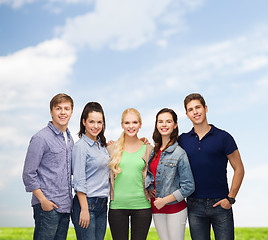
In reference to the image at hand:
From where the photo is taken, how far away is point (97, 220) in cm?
414

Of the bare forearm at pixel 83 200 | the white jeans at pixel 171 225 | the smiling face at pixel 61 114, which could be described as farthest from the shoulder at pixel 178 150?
the smiling face at pixel 61 114

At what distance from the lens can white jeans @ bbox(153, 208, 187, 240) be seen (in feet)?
13.6

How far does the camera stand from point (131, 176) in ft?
14.1

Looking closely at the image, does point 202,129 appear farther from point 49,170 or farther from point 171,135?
point 49,170

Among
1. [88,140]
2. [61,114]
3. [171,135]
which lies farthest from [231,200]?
[61,114]

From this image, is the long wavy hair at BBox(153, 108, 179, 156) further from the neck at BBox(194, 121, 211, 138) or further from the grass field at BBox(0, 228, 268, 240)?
the grass field at BBox(0, 228, 268, 240)

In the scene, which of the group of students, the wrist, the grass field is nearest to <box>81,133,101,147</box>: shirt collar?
the group of students

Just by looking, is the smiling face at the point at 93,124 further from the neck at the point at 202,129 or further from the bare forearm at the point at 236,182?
the bare forearm at the point at 236,182

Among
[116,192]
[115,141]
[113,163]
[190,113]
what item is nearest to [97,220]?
[116,192]

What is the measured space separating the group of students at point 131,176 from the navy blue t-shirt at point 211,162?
0.01 metres

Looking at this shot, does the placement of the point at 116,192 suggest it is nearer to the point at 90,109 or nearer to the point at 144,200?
the point at 144,200

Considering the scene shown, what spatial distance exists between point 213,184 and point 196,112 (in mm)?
931

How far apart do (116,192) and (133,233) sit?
565mm

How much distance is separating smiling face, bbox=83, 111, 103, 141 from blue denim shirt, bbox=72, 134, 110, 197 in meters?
0.09
